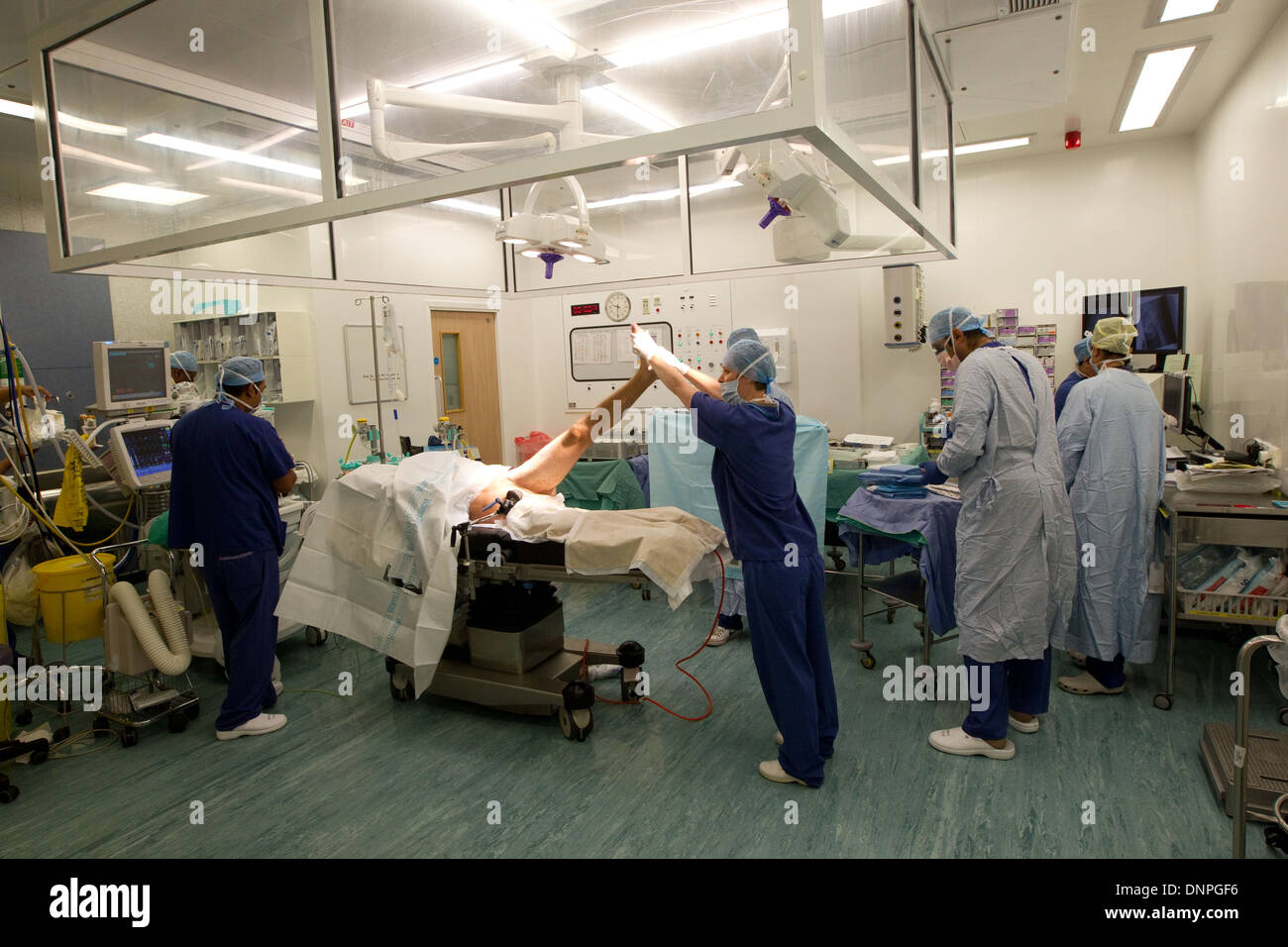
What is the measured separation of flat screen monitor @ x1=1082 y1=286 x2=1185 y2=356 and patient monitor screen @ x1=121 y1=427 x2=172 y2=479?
612 cm

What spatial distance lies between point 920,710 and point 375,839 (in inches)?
90.1

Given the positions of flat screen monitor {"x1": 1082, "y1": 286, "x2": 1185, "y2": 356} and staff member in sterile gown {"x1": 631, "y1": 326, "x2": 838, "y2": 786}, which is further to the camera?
flat screen monitor {"x1": 1082, "y1": 286, "x2": 1185, "y2": 356}

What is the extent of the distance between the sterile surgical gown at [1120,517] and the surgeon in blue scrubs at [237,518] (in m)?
3.57

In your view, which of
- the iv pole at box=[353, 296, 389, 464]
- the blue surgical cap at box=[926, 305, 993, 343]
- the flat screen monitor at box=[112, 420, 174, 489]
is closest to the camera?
the blue surgical cap at box=[926, 305, 993, 343]

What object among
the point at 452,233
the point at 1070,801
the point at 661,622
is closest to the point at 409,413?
the point at 452,233

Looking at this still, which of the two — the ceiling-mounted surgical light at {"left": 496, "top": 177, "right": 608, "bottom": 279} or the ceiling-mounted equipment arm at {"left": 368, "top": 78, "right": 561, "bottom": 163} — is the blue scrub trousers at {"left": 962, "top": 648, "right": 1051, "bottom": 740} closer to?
the ceiling-mounted surgical light at {"left": 496, "top": 177, "right": 608, "bottom": 279}

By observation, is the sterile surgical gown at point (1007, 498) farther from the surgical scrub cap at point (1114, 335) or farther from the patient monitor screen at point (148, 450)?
the patient monitor screen at point (148, 450)

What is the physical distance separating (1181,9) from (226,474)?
4720 millimetres

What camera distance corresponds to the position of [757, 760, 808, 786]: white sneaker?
9.26 ft

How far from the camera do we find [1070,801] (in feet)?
8.64

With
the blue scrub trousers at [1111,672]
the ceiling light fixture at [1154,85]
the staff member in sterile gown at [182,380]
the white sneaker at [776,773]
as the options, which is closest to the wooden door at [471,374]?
the staff member in sterile gown at [182,380]

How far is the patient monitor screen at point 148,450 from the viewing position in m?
4.03
